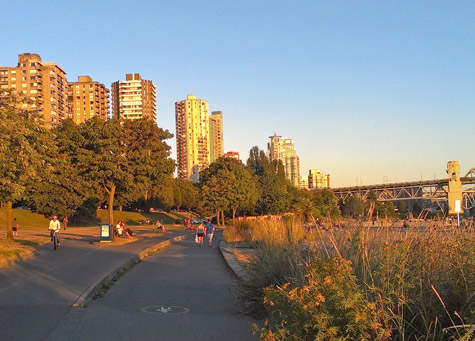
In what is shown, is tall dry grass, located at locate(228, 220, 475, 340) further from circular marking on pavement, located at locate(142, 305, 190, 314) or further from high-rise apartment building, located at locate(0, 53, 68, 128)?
high-rise apartment building, located at locate(0, 53, 68, 128)

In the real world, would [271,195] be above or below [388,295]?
above

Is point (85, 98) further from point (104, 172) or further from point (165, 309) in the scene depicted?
point (165, 309)

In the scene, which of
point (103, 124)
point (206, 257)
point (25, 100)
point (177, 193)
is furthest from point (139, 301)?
point (177, 193)

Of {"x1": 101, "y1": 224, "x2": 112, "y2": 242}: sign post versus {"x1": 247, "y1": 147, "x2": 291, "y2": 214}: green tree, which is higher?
{"x1": 247, "y1": 147, "x2": 291, "y2": 214}: green tree

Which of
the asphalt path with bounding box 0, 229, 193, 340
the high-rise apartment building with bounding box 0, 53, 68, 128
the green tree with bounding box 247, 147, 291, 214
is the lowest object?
the asphalt path with bounding box 0, 229, 193, 340

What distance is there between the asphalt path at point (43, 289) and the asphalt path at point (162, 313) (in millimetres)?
338

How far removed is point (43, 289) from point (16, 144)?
10.2 m

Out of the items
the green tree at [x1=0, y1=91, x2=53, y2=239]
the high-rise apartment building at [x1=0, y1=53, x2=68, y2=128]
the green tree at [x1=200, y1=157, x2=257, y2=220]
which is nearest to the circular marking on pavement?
the green tree at [x1=0, y1=91, x2=53, y2=239]

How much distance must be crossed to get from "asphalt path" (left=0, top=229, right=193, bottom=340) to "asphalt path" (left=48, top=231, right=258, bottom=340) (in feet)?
1.11

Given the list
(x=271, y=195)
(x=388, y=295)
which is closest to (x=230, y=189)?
(x=271, y=195)

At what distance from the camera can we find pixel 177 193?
348 feet

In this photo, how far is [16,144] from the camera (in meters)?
19.9

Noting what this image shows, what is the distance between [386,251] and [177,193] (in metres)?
101

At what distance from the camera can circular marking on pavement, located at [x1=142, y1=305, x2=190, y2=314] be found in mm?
9258
